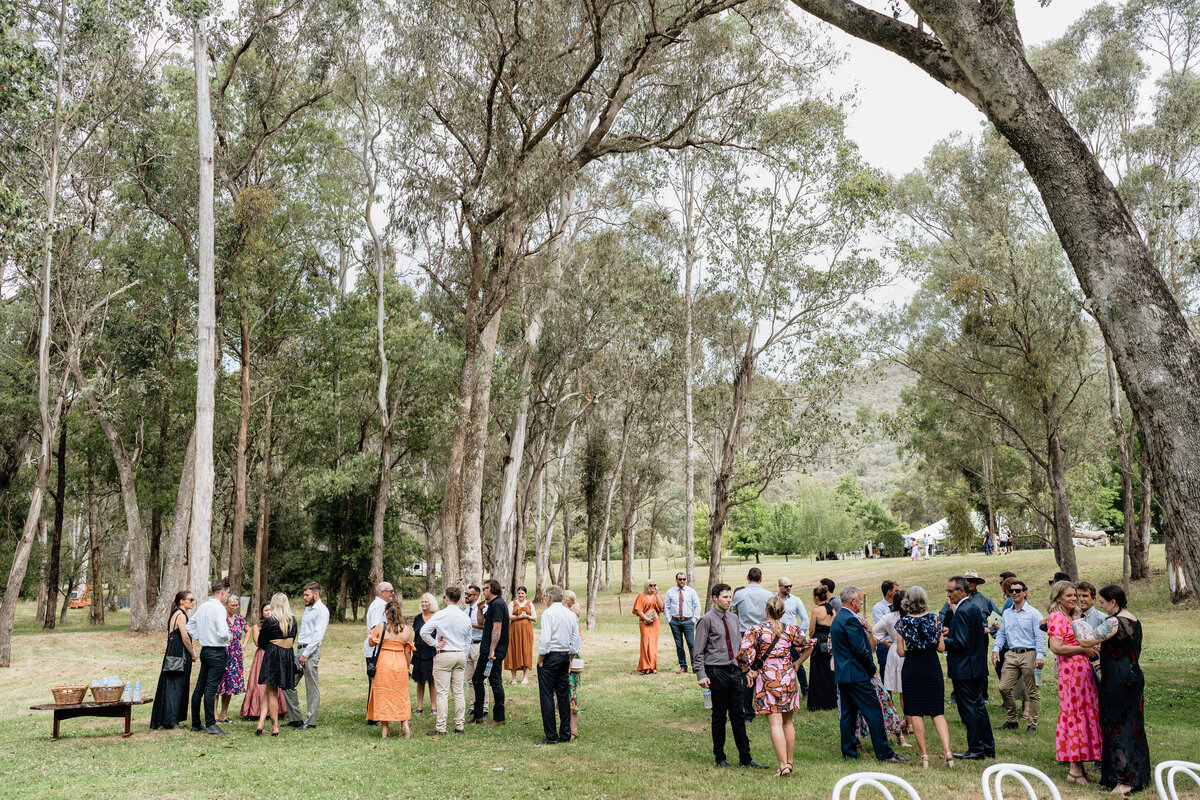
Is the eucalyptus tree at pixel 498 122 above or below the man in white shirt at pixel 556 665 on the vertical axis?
above

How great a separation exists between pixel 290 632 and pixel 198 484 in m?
7.26

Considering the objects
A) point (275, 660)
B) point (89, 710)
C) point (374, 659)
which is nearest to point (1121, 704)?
point (374, 659)

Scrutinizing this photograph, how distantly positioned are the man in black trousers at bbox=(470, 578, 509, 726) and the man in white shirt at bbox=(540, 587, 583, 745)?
103 cm

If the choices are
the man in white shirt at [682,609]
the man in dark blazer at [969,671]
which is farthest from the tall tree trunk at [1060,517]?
the man in dark blazer at [969,671]

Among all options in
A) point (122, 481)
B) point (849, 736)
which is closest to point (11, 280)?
point (122, 481)

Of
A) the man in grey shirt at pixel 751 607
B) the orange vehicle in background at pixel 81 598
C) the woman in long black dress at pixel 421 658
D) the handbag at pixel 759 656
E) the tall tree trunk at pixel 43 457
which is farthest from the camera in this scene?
the orange vehicle in background at pixel 81 598

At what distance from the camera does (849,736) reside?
7.89m

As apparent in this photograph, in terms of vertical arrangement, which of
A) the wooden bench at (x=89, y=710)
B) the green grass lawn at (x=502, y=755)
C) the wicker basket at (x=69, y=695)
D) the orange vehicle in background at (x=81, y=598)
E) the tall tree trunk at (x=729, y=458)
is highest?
the tall tree trunk at (x=729, y=458)

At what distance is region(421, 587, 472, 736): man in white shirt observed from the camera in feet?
30.7

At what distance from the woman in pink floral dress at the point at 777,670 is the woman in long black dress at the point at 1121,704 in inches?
95.4

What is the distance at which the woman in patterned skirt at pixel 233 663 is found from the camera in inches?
388

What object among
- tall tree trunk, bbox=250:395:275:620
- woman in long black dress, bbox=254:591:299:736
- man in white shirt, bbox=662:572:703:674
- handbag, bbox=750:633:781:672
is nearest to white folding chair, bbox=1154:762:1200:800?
handbag, bbox=750:633:781:672

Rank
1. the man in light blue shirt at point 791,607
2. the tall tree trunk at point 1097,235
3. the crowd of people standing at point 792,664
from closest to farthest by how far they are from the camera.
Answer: the tall tree trunk at point 1097,235, the crowd of people standing at point 792,664, the man in light blue shirt at point 791,607

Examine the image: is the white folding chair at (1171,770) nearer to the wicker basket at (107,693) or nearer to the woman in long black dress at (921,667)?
the woman in long black dress at (921,667)
